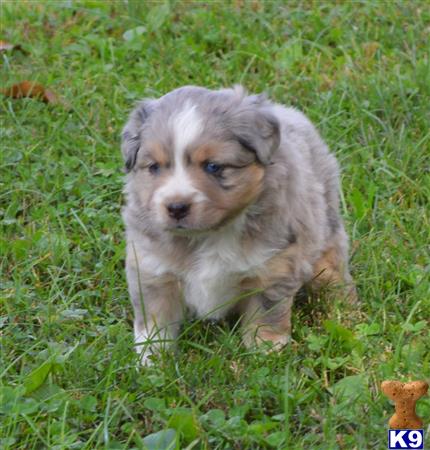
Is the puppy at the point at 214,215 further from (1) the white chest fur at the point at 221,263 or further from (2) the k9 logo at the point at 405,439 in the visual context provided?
(2) the k9 logo at the point at 405,439

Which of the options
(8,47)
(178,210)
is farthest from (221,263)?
(8,47)

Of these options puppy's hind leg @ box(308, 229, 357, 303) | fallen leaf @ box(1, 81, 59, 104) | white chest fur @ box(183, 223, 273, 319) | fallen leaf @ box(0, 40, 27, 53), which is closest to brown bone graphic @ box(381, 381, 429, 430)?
white chest fur @ box(183, 223, 273, 319)

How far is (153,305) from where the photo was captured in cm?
478

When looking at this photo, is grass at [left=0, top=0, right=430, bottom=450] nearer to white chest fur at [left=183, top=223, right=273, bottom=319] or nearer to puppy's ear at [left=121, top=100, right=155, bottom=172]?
white chest fur at [left=183, top=223, right=273, bottom=319]

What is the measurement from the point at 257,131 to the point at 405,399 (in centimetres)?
130

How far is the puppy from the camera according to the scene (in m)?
4.41

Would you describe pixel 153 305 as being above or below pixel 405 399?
below

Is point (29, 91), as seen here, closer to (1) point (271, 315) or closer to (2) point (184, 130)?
(2) point (184, 130)

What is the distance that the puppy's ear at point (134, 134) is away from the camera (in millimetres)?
4625

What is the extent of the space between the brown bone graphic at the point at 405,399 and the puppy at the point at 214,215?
870 mm

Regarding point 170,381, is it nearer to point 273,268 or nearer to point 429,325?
point 273,268

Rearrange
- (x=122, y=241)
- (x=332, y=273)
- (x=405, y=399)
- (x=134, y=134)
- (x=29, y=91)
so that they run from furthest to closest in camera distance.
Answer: (x=29, y=91) < (x=122, y=241) < (x=332, y=273) < (x=134, y=134) < (x=405, y=399)

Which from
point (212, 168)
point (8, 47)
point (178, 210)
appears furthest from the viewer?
point (8, 47)

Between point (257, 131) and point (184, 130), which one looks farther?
point (257, 131)
